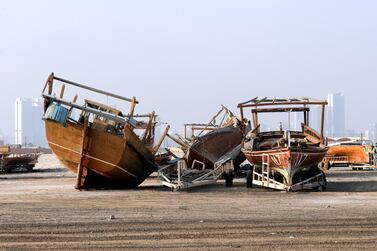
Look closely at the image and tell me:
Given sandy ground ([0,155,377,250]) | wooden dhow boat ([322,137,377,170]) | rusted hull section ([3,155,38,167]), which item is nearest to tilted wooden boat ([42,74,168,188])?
sandy ground ([0,155,377,250])

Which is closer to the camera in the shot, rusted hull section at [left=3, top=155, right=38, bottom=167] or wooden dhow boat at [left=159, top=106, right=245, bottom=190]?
wooden dhow boat at [left=159, top=106, right=245, bottom=190]

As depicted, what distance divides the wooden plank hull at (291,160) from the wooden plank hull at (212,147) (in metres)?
5.52

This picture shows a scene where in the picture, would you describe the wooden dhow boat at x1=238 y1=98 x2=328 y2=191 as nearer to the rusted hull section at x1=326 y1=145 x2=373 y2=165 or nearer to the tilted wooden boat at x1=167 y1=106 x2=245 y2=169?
the tilted wooden boat at x1=167 y1=106 x2=245 y2=169

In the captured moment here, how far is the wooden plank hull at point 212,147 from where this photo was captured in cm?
2731

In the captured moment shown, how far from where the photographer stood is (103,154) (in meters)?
22.0

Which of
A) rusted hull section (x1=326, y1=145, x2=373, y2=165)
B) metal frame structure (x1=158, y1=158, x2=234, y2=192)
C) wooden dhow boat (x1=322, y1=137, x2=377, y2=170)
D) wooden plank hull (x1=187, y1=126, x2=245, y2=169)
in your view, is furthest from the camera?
rusted hull section (x1=326, y1=145, x2=373, y2=165)

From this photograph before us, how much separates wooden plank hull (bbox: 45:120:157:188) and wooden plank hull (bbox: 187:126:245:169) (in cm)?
394

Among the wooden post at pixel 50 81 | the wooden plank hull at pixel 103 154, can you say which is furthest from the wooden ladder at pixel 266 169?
the wooden post at pixel 50 81

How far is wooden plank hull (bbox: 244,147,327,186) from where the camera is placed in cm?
2042

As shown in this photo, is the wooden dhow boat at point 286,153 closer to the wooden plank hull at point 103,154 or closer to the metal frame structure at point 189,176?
the metal frame structure at point 189,176

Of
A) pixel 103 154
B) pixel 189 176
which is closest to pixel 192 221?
pixel 103 154

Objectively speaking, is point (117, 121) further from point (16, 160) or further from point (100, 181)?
point (16, 160)

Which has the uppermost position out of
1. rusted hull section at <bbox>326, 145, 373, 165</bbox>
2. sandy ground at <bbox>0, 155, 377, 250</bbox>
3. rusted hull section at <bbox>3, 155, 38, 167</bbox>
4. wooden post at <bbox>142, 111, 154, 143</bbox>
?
wooden post at <bbox>142, 111, 154, 143</bbox>

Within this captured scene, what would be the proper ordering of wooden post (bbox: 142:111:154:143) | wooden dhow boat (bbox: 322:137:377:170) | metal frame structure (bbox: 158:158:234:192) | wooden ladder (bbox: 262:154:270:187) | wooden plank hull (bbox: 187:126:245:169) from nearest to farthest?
wooden ladder (bbox: 262:154:270:187), metal frame structure (bbox: 158:158:234:192), wooden post (bbox: 142:111:154:143), wooden plank hull (bbox: 187:126:245:169), wooden dhow boat (bbox: 322:137:377:170)
